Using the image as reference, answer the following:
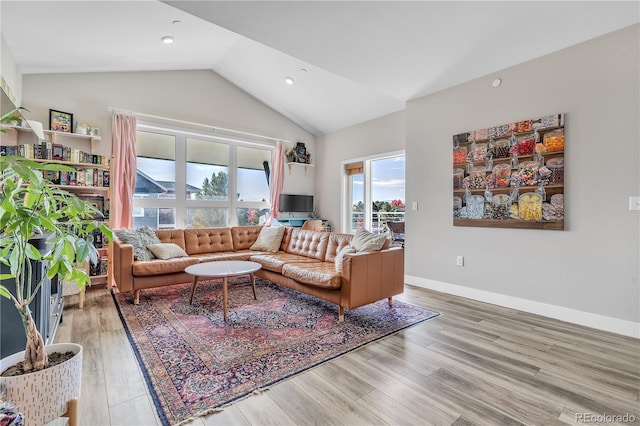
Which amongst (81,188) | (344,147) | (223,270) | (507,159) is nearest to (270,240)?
(223,270)

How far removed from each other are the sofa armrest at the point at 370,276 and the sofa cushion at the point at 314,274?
0.09 meters

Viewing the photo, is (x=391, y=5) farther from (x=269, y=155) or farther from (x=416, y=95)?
(x=269, y=155)

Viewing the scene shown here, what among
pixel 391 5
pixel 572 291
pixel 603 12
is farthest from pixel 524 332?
pixel 391 5

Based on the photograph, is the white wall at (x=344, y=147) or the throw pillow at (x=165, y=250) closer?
the throw pillow at (x=165, y=250)

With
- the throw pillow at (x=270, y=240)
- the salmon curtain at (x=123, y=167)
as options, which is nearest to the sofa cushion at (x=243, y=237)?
the throw pillow at (x=270, y=240)

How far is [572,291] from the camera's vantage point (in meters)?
2.82

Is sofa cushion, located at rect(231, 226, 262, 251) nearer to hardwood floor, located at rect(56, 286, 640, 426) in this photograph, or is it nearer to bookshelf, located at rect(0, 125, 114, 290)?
bookshelf, located at rect(0, 125, 114, 290)

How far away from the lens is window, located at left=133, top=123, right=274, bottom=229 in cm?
468

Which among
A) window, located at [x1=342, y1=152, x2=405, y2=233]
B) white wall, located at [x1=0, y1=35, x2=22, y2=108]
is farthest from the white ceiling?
window, located at [x1=342, y1=152, x2=405, y2=233]

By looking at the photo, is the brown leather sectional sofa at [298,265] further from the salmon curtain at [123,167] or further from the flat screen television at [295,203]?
the flat screen television at [295,203]

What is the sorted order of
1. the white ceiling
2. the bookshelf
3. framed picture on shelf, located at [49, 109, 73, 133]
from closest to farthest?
the white ceiling, the bookshelf, framed picture on shelf, located at [49, 109, 73, 133]

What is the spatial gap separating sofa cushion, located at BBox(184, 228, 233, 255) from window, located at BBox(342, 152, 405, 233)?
2409mm

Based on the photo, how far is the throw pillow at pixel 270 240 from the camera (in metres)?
4.41

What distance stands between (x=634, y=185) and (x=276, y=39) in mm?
3372
